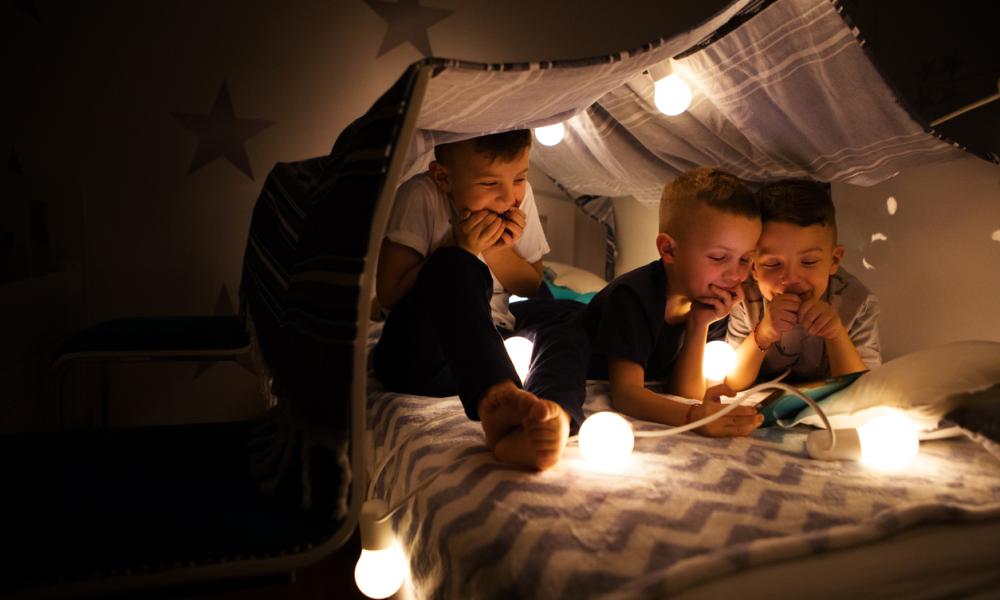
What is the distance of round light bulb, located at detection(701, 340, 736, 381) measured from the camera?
59.2 inches

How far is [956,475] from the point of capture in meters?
1.00

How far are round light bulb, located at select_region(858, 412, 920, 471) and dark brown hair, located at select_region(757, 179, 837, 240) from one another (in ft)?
1.57

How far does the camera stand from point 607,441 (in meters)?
1.03

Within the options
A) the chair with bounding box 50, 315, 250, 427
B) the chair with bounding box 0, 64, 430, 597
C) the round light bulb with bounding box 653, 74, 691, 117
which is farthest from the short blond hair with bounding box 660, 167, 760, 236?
the chair with bounding box 50, 315, 250, 427

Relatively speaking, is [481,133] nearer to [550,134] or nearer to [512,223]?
[512,223]

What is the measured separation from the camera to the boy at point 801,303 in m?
1.43

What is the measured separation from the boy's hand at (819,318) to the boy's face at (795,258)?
35mm

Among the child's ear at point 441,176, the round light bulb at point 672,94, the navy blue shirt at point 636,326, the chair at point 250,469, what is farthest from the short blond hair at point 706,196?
the chair at point 250,469

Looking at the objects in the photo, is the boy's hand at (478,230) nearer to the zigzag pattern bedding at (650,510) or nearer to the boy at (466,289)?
the boy at (466,289)

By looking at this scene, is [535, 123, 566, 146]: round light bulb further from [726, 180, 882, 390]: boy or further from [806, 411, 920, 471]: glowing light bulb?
[806, 411, 920, 471]: glowing light bulb

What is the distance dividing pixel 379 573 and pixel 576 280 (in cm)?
152

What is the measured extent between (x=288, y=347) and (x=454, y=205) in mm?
519

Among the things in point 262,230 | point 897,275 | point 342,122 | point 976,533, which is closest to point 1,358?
point 262,230

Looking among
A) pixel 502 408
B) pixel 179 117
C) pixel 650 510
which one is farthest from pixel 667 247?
pixel 179 117
